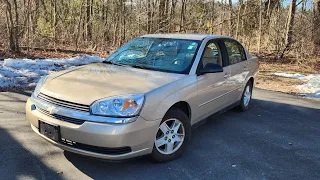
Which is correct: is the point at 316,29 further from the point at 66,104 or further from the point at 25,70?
the point at 66,104

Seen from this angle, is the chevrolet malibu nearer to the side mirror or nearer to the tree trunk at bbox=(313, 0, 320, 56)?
the side mirror

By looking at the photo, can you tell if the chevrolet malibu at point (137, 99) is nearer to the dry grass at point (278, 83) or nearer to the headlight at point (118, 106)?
the headlight at point (118, 106)

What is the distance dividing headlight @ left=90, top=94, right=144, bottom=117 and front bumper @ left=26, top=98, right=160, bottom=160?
106 millimetres

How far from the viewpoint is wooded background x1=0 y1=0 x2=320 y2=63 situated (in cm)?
1459

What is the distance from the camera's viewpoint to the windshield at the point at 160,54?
13.6ft

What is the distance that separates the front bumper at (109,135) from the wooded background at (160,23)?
11466 mm

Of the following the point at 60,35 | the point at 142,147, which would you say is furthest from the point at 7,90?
the point at 60,35

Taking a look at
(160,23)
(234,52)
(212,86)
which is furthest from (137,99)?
(160,23)

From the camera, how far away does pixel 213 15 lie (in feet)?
65.7

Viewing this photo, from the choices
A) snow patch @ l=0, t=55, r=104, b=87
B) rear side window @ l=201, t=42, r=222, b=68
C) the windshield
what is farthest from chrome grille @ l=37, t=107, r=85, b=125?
snow patch @ l=0, t=55, r=104, b=87

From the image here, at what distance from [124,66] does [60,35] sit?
13.9m

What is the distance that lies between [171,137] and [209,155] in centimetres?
66

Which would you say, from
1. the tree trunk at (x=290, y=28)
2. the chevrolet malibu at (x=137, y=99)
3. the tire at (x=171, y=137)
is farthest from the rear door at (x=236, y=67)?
the tree trunk at (x=290, y=28)

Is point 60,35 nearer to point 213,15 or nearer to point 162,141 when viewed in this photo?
point 213,15
